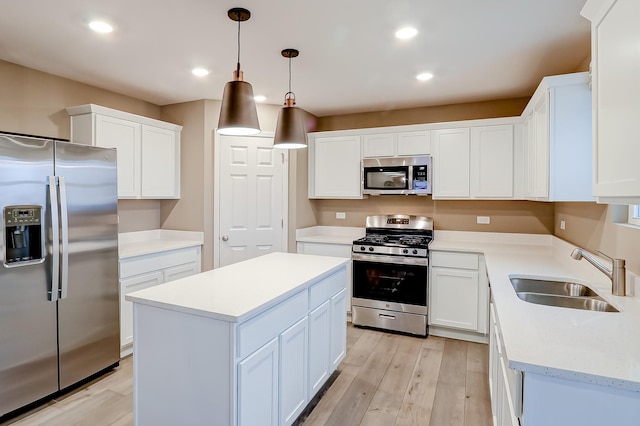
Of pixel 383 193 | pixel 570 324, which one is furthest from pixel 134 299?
pixel 383 193

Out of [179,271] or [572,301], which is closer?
[572,301]

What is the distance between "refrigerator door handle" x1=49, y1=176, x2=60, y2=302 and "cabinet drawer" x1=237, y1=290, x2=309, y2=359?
167 centimetres

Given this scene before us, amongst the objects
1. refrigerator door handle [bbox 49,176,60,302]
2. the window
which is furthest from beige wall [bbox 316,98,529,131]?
refrigerator door handle [bbox 49,176,60,302]

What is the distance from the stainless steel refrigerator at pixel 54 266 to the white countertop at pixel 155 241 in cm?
55

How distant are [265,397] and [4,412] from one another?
1795 millimetres

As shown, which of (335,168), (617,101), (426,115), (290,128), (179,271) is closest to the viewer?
(617,101)

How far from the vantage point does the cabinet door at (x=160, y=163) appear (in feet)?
12.1

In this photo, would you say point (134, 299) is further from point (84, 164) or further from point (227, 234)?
point (227, 234)

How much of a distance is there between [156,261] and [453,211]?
3.26 meters

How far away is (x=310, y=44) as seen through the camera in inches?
100

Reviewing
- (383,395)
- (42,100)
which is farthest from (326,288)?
(42,100)

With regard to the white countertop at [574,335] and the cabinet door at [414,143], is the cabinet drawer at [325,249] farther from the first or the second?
the white countertop at [574,335]

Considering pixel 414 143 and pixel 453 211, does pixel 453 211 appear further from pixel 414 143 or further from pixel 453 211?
pixel 414 143

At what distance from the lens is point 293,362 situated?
207 cm
